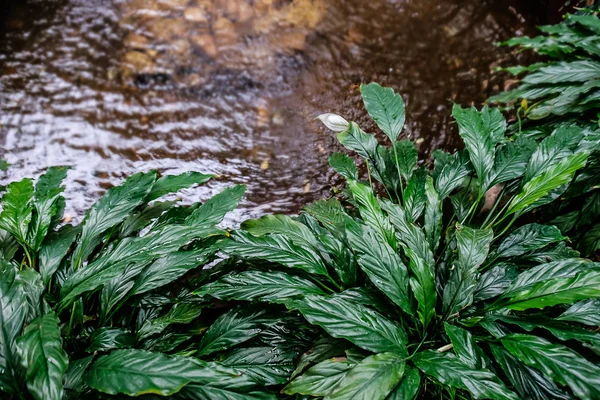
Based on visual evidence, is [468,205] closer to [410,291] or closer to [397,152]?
[397,152]

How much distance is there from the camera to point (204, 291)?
1.39 m

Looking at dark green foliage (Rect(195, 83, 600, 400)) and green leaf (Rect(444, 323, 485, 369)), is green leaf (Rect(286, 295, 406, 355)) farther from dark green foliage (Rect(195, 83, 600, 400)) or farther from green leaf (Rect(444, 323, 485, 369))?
green leaf (Rect(444, 323, 485, 369))

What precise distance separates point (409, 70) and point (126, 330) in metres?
2.90

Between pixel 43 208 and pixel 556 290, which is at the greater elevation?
pixel 43 208

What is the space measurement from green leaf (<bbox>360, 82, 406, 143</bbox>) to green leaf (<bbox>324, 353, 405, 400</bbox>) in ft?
3.23

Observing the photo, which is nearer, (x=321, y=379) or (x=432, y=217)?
(x=321, y=379)

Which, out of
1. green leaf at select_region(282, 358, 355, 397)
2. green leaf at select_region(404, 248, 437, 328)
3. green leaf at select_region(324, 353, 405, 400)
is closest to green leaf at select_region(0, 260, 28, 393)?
green leaf at select_region(282, 358, 355, 397)

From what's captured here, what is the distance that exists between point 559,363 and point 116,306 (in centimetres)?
142

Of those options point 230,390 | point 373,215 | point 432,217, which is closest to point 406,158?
point 432,217

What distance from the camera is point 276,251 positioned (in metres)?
1.49

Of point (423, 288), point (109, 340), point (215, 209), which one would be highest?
point (215, 209)

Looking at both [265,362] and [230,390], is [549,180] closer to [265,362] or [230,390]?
[265,362]

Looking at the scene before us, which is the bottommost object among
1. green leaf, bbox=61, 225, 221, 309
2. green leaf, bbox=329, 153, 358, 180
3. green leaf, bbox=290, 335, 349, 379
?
green leaf, bbox=290, 335, 349, 379

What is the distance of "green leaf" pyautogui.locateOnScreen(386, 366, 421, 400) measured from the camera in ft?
3.72
